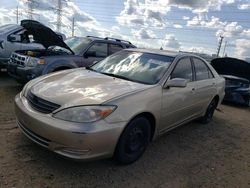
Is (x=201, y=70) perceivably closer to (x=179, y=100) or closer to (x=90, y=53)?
(x=179, y=100)

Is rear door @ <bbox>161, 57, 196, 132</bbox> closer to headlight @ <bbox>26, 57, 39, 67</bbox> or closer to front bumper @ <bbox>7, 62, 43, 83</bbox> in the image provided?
front bumper @ <bbox>7, 62, 43, 83</bbox>

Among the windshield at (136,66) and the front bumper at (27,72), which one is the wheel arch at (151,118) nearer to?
the windshield at (136,66)

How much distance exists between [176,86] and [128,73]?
2.65 feet

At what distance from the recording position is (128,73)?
176 inches

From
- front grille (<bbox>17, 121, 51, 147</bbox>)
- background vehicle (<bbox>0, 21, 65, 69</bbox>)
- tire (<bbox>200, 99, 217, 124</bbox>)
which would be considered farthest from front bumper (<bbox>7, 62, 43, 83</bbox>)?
tire (<bbox>200, 99, 217, 124</bbox>)

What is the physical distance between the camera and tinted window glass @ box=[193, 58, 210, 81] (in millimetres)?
5426

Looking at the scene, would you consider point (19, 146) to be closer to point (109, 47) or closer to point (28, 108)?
point (28, 108)

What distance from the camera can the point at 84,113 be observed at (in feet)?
10.5

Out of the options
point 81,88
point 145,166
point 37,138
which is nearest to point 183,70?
point 145,166

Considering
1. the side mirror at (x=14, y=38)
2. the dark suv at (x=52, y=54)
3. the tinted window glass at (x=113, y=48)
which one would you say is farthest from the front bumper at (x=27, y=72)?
the tinted window glass at (x=113, y=48)

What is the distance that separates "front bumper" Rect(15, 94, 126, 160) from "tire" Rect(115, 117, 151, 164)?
17 centimetres

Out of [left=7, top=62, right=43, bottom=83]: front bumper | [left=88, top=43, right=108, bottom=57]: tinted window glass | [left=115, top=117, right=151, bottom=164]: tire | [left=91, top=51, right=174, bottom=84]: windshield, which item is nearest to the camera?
[left=115, top=117, right=151, bottom=164]: tire

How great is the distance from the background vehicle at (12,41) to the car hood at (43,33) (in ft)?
3.52

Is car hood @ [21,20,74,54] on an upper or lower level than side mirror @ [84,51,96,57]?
upper
